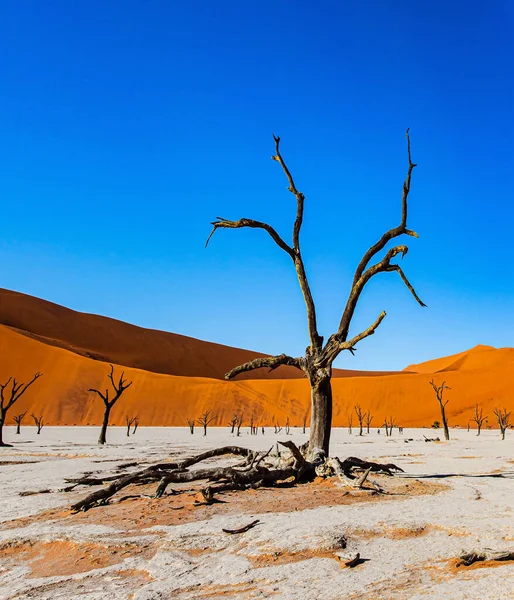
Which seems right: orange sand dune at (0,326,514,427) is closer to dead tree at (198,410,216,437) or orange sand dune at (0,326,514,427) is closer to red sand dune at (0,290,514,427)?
red sand dune at (0,290,514,427)

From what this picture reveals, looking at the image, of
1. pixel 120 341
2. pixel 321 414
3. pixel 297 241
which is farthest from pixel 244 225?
pixel 120 341

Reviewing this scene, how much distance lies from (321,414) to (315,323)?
73.6 inches

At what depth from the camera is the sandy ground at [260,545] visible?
12.3ft

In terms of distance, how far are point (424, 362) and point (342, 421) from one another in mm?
106351

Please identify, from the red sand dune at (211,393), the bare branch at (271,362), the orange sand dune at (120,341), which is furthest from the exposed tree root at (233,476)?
the orange sand dune at (120,341)

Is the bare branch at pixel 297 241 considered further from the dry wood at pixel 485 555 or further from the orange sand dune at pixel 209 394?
the orange sand dune at pixel 209 394

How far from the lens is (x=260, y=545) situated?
4.70m

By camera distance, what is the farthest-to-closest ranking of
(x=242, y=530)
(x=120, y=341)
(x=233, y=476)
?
(x=120, y=341)
(x=233, y=476)
(x=242, y=530)

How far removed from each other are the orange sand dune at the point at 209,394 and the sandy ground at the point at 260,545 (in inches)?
2338

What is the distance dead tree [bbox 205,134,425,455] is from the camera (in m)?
9.71

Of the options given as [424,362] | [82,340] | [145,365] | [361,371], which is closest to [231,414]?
[145,365]

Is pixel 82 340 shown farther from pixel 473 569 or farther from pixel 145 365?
pixel 473 569

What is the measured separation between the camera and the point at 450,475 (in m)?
10.4

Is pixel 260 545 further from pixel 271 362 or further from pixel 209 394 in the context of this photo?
pixel 209 394
